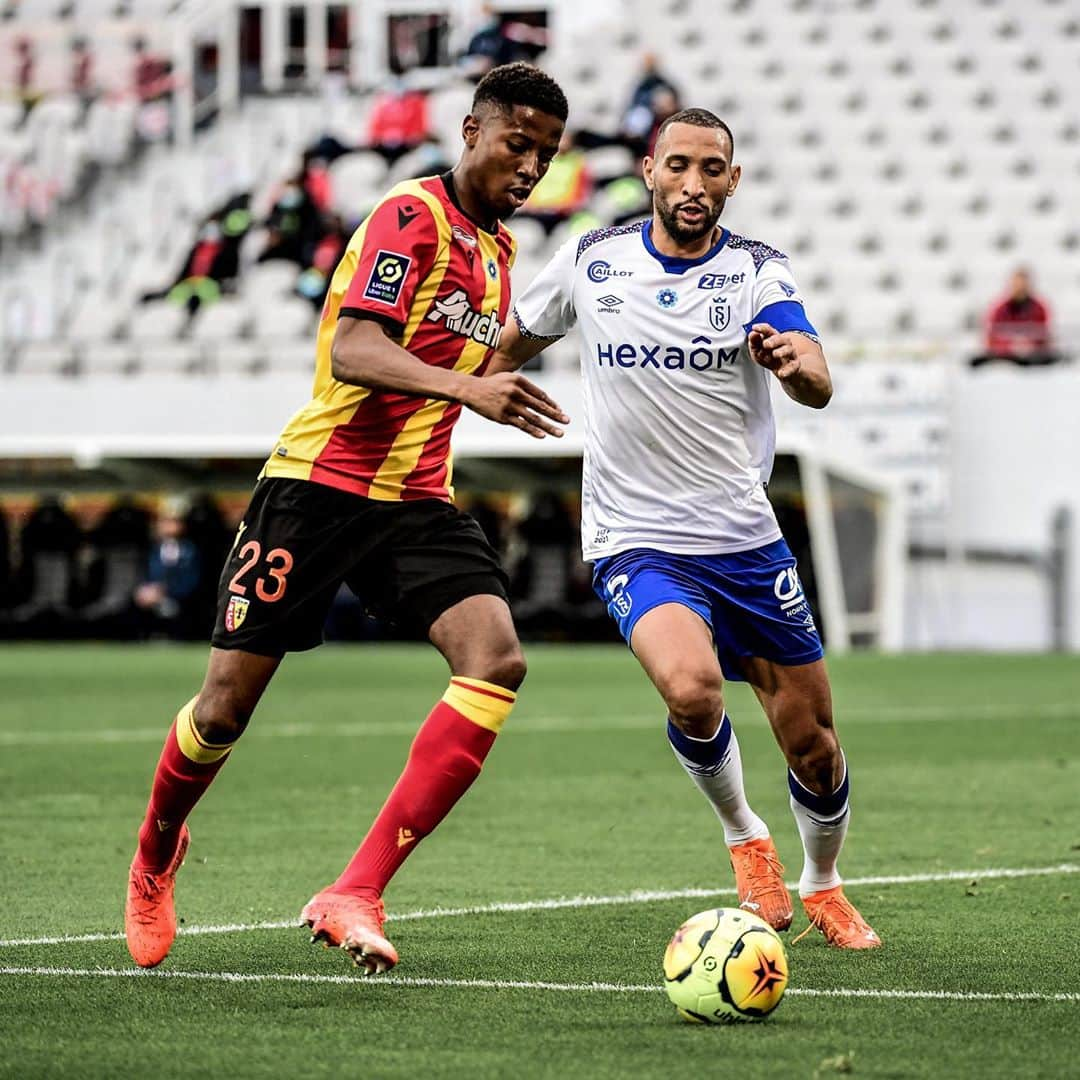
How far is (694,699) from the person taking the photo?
5.60 meters

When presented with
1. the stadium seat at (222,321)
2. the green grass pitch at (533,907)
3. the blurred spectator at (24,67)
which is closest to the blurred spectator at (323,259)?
the stadium seat at (222,321)

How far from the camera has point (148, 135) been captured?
96.2ft

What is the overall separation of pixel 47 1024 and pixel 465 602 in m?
1.45

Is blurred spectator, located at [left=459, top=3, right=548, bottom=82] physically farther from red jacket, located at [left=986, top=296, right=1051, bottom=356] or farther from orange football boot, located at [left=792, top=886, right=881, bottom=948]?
orange football boot, located at [left=792, top=886, right=881, bottom=948]

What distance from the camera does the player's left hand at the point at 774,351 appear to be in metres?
5.41

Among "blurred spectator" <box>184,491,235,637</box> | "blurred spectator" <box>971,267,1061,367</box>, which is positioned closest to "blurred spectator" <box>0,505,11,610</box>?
"blurred spectator" <box>184,491,235,637</box>

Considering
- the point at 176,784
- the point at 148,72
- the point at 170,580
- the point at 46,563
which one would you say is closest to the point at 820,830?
the point at 176,784

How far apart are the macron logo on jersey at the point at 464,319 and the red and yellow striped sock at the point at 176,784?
115 cm

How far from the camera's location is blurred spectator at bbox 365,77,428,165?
25844mm

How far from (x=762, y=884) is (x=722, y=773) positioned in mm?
321

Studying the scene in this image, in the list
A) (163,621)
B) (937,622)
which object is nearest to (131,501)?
(163,621)

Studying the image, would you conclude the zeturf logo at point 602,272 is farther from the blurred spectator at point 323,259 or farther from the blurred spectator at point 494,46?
the blurred spectator at point 494,46

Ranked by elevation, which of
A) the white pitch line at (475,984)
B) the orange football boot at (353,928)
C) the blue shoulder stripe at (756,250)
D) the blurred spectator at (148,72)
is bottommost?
the white pitch line at (475,984)

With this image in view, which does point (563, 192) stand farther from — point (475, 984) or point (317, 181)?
point (475, 984)
